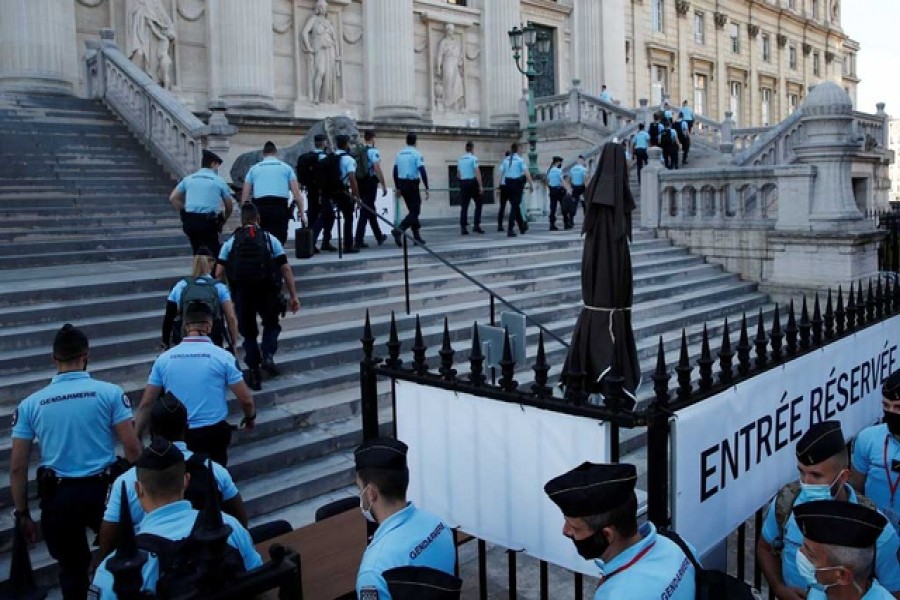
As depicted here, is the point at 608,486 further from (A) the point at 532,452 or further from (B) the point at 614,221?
(B) the point at 614,221

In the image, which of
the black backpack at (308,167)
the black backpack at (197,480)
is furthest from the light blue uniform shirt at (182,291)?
the black backpack at (308,167)

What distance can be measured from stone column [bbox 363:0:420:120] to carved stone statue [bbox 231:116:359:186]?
9071 mm

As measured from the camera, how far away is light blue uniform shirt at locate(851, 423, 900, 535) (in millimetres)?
4250

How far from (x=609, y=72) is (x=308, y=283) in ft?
81.8

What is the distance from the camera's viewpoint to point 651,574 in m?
2.65

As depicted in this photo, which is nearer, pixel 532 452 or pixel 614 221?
pixel 532 452

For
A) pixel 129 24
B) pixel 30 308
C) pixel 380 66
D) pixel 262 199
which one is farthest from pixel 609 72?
pixel 30 308

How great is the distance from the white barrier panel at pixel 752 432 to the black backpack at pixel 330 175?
794cm

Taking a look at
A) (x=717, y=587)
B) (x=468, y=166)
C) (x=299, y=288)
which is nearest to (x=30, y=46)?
(x=468, y=166)

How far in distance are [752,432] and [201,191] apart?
6.55 m

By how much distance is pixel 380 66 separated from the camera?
24141mm

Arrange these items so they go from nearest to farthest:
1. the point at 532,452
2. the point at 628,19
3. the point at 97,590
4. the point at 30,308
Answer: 1. the point at 97,590
2. the point at 532,452
3. the point at 30,308
4. the point at 628,19

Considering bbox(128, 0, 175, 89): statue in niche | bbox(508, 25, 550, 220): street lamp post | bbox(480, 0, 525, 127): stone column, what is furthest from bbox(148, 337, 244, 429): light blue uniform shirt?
bbox(480, 0, 525, 127): stone column

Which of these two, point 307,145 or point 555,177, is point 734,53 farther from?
point 307,145
